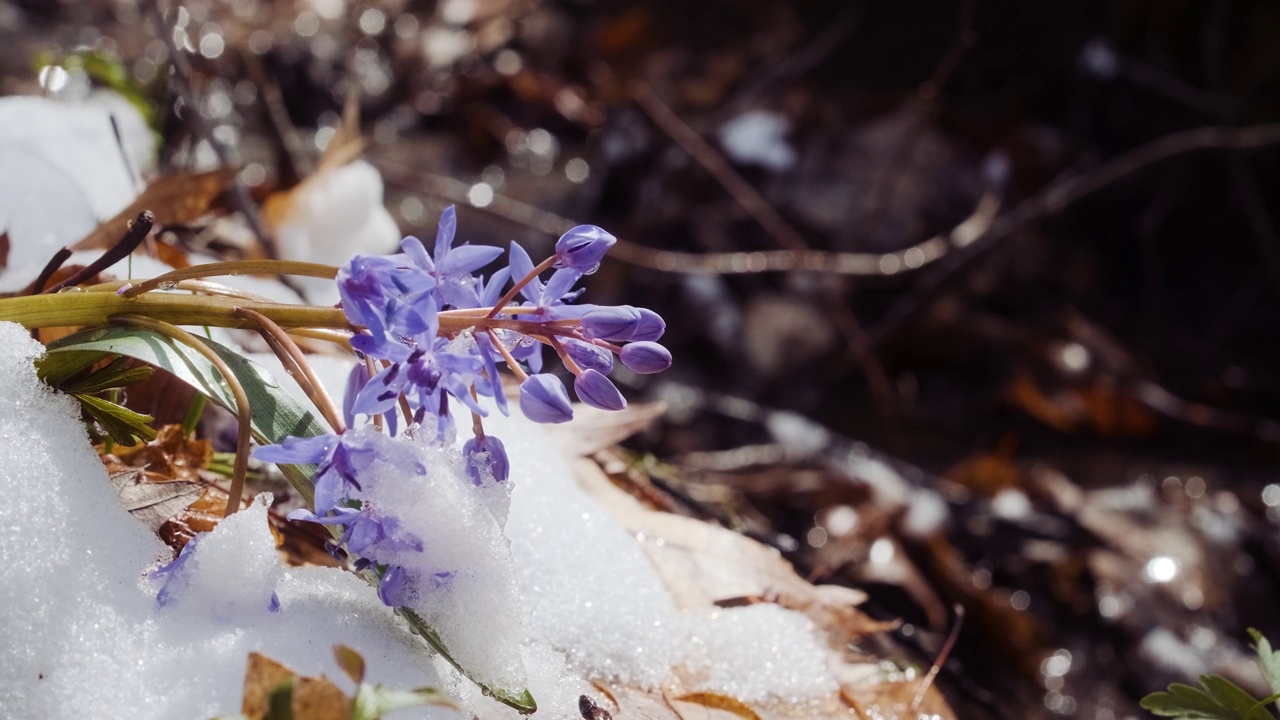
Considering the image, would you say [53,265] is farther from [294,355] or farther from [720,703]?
[720,703]

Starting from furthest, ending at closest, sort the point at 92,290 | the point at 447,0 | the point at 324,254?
the point at 447,0
the point at 324,254
the point at 92,290

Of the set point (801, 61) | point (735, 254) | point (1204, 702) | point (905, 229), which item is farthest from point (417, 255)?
point (801, 61)

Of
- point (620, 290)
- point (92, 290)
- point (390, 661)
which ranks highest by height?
point (92, 290)

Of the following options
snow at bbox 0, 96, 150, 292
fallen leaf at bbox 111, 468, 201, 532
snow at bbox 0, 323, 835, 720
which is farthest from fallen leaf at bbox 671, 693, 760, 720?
snow at bbox 0, 96, 150, 292

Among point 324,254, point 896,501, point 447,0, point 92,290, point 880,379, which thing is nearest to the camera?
point 92,290

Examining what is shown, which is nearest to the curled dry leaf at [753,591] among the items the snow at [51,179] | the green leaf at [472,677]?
the green leaf at [472,677]

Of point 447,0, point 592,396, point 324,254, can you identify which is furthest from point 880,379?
point 447,0

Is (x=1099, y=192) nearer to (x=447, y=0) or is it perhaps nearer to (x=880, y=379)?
(x=880, y=379)
